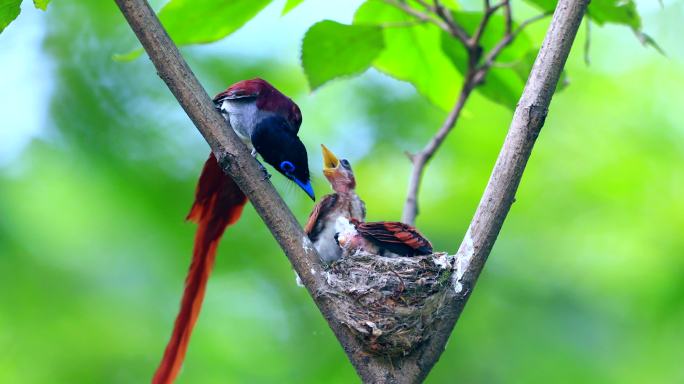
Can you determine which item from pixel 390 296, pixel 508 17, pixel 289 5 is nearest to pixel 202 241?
pixel 390 296

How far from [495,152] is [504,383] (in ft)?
5.06

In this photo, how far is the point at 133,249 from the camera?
519 centimetres

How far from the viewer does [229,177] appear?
316 centimetres

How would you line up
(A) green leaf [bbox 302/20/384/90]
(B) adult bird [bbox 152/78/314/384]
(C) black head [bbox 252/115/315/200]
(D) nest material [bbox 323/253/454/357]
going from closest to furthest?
(D) nest material [bbox 323/253/454/357]
(A) green leaf [bbox 302/20/384/90]
(B) adult bird [bbox 152/78/314/384]
(C) black head [bbox 252/115/315/200]

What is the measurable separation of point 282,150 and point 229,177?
239 millimetres

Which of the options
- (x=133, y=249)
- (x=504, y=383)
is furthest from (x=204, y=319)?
(x=504, y=383)

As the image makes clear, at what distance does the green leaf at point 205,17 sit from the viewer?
271 centimetres

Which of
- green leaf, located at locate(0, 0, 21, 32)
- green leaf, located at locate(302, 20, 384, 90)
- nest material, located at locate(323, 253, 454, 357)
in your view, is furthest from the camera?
green leaf, located at locate(302, 20, 384, 90)

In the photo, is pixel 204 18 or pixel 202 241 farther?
pixel 202 241

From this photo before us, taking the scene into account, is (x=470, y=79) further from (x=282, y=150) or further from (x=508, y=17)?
(x=282, y=150)

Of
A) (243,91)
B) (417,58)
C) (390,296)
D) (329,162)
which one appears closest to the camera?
(390,296)

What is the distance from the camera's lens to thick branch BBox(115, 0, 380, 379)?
217 cm

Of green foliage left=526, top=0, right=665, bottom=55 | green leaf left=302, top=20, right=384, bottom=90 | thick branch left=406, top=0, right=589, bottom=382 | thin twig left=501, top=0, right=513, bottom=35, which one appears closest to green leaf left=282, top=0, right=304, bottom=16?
green leaf left=302, top=20, right=384, bottom=90

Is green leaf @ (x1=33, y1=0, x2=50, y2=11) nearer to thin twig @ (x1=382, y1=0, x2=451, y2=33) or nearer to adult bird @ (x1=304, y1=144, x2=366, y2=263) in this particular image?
thin twig @ (x1=382, y1=0, x2=451, y2=33)
